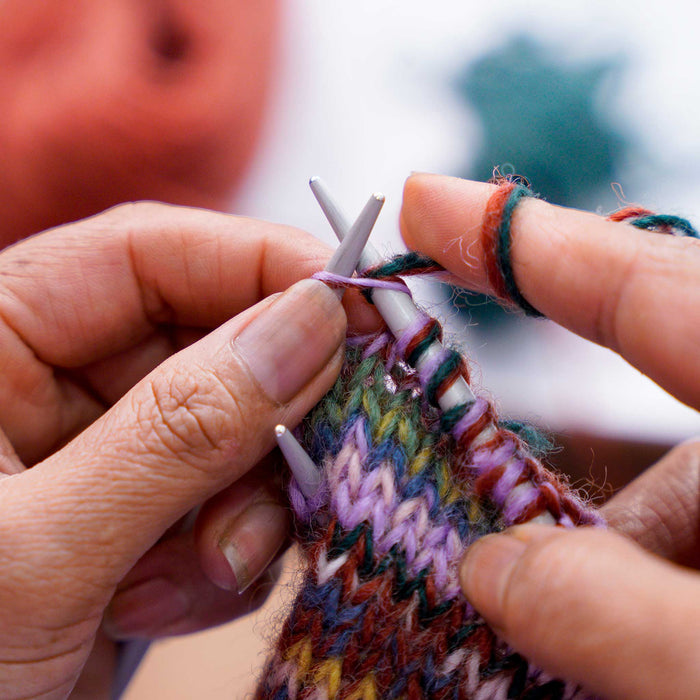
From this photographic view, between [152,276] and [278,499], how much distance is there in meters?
0.40

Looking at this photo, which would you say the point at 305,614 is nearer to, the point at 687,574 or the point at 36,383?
the point at 687,574

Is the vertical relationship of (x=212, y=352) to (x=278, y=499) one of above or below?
above

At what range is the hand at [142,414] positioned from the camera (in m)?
0.63

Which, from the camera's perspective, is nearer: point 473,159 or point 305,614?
point 305,614

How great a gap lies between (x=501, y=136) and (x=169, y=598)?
3.59 ft

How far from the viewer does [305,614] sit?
0.67 meters

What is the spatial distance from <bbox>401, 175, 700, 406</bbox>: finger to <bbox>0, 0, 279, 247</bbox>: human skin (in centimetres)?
67

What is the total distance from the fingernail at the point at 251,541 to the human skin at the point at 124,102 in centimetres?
75

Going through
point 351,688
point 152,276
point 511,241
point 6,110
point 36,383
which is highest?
point 6,110

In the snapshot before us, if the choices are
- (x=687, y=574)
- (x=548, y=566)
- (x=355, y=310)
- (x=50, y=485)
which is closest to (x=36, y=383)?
(x=50, y=485)

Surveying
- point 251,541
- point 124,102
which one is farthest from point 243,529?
point 124,102

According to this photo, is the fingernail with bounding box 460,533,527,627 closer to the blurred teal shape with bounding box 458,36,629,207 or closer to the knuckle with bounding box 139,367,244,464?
the knuckle with bounding box 139,367,244,464

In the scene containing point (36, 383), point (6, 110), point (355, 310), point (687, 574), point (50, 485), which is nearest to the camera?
point (687, 574)

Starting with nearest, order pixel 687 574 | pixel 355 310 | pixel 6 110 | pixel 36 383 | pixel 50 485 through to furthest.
A: pixel 687 574 < pixel 50 485 < pixel 355 310 < pixel 36 383 < pixel 6 110
